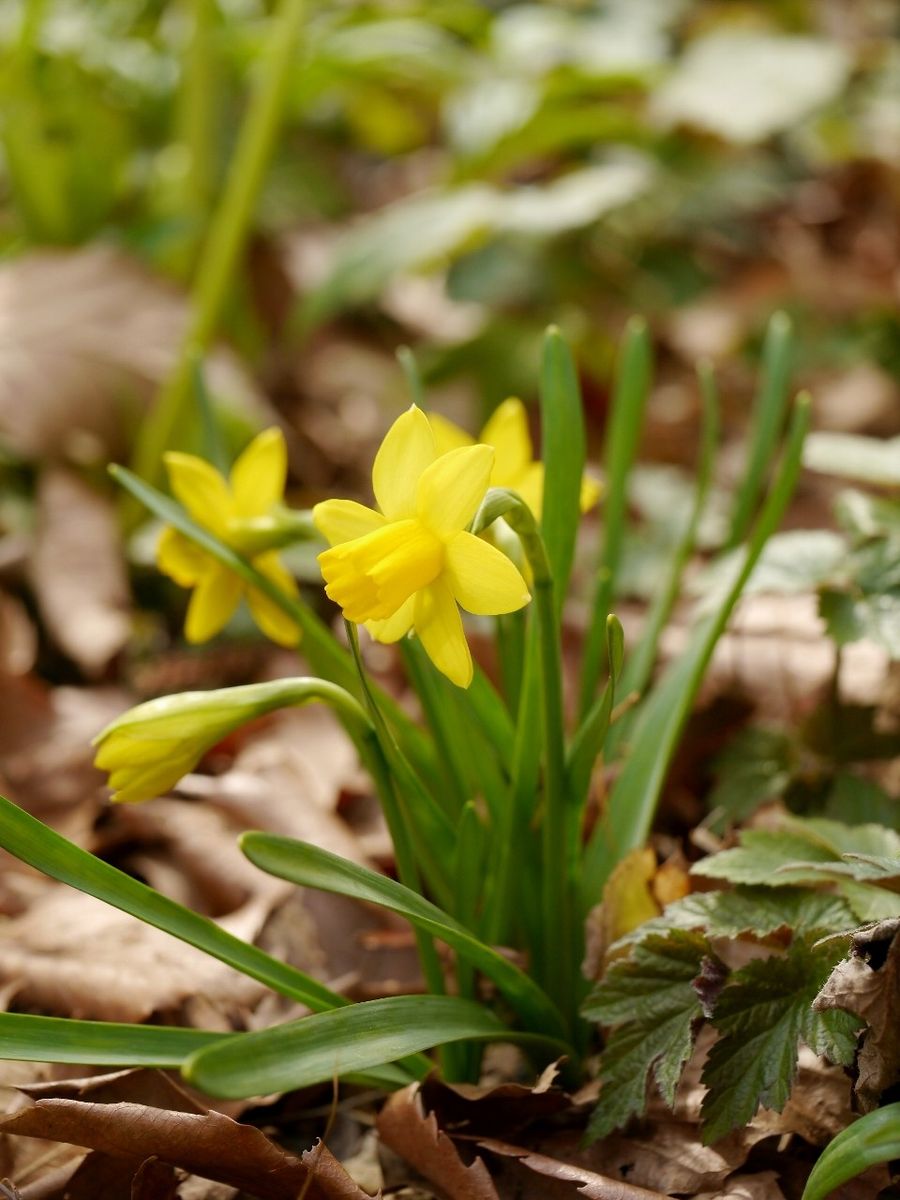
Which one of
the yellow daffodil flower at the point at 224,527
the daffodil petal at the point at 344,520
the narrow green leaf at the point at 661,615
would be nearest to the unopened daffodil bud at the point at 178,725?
the daffodil petal at the point at 344,520

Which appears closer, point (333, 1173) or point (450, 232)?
point (333, 1173)

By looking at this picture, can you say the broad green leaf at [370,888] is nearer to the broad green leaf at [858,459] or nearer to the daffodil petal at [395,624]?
the daffodil petal at [395,624]

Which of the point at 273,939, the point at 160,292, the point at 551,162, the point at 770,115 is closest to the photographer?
the point at 273,939

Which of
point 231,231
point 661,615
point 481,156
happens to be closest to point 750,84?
→ point 481,156

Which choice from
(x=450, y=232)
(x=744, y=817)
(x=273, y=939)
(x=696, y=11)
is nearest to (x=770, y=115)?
(x=450, y=232)

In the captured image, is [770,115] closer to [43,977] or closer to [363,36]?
[363,36]

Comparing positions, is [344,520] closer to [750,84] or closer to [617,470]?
[617,470]

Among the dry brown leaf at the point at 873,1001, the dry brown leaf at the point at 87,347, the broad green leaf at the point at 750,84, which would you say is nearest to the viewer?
the dry brown leaf at the point at 873,1001
